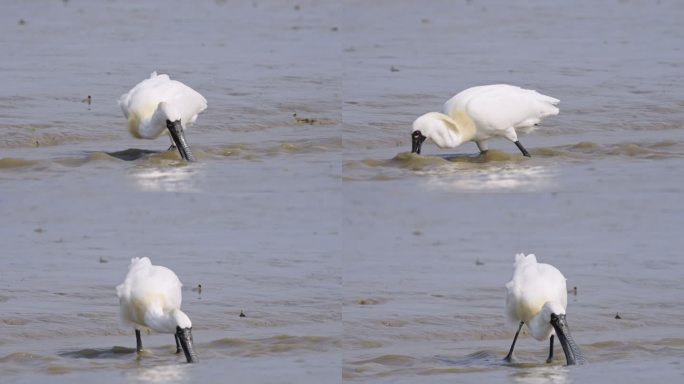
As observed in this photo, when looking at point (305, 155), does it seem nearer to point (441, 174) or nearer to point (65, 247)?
point (441, 174)

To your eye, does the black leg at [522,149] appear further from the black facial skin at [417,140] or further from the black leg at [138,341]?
the black leg at [138,341]

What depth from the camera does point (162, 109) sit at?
36.9 ft

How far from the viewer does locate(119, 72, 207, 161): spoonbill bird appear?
440 inches

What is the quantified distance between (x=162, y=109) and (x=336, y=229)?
1.68 m

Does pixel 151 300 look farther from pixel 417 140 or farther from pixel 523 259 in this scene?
pixel 523 259

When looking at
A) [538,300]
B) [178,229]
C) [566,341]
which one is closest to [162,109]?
[178,229]

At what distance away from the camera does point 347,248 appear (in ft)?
38.0

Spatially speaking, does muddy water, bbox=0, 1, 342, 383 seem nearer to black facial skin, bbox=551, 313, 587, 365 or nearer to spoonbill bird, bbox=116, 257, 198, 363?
spoonbill bird, bbox=116, 257, 198, 363

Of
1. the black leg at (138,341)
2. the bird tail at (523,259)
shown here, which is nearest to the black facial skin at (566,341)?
the bird tail at (523,259)

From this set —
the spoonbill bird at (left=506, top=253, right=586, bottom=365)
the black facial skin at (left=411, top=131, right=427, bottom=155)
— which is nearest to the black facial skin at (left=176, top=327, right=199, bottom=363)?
the spoonbill bird at (left=506, top=253, right=586, bottom=365)

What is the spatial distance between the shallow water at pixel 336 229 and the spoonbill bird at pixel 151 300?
180 millimetres

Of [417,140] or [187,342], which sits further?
[417,140]

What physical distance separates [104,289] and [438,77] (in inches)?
172

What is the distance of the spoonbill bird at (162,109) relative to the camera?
11.2m
